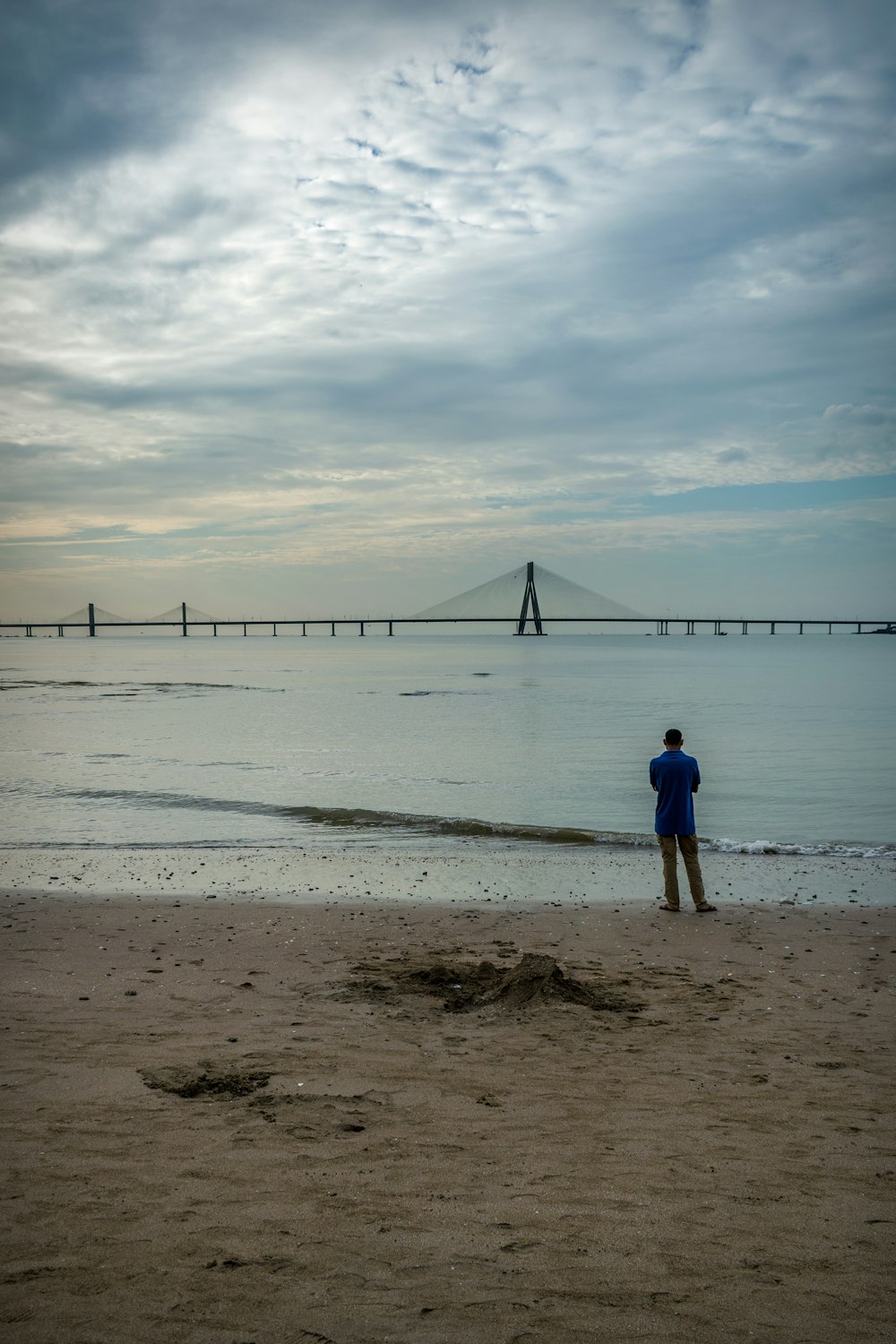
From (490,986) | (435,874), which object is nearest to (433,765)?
(435,874)

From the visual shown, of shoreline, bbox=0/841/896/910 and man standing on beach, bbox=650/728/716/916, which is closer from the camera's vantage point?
man standing on beach, bbox=650/728/716/916

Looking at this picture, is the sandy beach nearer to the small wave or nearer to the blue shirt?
the blue shirt

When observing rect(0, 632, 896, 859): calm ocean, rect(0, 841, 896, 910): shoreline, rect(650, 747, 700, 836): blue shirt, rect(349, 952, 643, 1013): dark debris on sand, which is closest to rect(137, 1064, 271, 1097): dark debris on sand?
rect(349, 952, 643, 1013): dark debris on sand

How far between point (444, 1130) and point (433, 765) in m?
18.4

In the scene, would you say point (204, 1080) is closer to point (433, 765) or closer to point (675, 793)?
point (675, 793)

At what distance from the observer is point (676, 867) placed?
9.94 m

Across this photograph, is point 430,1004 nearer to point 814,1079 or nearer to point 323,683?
point 814,1079

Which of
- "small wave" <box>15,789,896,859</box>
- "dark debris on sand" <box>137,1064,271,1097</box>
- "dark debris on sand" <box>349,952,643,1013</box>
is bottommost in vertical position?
"small wave" <box>15,789,896,859</box>

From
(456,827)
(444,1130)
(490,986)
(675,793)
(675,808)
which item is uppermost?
(675,793)

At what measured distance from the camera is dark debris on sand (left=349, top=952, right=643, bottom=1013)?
667 centimetres

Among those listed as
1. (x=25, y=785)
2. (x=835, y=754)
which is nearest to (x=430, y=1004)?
(x=25, y=785)

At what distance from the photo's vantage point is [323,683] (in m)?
60.7

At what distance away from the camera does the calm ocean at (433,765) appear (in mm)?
15125

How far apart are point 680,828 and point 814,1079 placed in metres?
4.87
